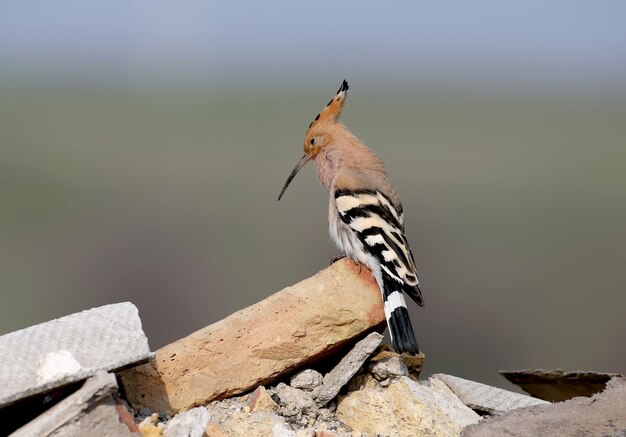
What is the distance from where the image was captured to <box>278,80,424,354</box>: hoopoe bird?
3.49 metres

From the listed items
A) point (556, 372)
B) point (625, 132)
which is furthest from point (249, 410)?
point (625, 132)

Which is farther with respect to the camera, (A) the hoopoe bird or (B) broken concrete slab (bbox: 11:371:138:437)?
(A) the hoopoe bird

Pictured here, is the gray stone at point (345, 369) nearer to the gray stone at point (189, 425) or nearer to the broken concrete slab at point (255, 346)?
the broken concrete slab at point (255, 346)

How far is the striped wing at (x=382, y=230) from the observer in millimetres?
3629

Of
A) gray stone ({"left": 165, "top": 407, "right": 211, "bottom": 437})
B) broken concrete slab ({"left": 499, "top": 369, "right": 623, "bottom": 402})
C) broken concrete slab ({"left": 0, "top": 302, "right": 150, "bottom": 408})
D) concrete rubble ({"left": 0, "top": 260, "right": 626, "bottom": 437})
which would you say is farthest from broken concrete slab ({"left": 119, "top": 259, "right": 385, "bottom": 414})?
broken concrete slab ({"left": 499, "top": 369, "right": 623, "bottom": 402})

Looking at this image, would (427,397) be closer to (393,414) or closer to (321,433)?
(393,414)

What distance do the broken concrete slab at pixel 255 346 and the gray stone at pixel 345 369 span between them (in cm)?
6

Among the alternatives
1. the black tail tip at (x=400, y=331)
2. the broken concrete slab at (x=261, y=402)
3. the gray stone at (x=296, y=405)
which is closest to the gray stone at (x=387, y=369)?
the black tail tip at (x=400, y=331)

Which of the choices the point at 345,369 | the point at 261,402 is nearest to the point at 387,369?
the point at 345,369

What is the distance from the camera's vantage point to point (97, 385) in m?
2.51

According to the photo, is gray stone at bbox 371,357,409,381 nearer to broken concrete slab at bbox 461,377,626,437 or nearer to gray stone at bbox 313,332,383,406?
gray stone at bbox 313,332,383,406

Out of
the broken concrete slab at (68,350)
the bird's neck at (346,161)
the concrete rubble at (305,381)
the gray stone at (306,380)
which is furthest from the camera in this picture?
the bird's neck at (346,161)

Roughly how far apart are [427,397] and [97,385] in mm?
1195

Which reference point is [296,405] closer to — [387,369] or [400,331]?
[387,369]
